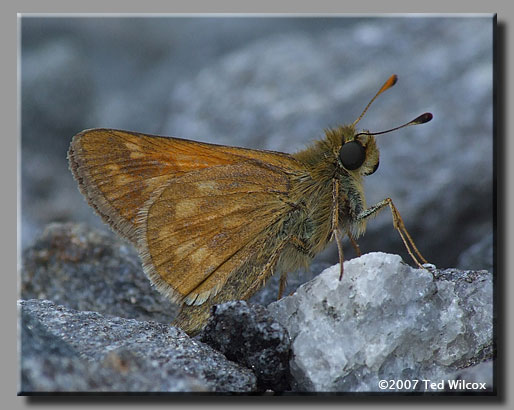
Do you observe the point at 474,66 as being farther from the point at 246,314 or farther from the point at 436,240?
the point at 246,314

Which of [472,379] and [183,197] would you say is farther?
[183,197]

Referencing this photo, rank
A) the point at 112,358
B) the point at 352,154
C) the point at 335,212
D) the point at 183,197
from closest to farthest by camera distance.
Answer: the point at 112,358
the point at 335,212
the point at 352,154
the point at 183,197

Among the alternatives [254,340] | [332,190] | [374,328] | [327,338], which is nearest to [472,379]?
[374,328]

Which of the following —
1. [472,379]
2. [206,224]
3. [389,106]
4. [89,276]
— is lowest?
[472,379]

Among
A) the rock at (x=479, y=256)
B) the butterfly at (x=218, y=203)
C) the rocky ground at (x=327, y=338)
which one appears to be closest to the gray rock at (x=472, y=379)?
the rocky ground at (x=327, y=338)

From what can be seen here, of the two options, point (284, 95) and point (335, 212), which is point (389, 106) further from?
point (335, 212)

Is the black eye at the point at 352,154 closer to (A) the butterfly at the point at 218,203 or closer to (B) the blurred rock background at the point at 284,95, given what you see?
(A) the butterfly at the point at 218,203
